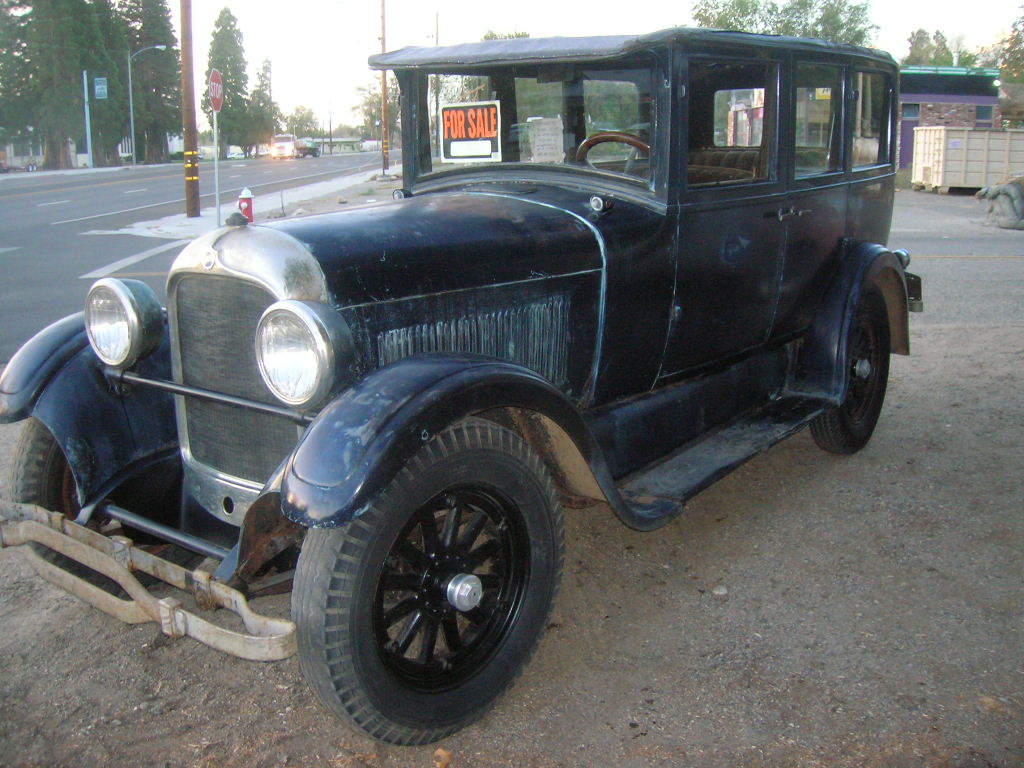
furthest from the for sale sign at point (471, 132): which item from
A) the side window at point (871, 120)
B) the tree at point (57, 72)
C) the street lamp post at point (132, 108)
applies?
the street lamp post at point (132, 108)

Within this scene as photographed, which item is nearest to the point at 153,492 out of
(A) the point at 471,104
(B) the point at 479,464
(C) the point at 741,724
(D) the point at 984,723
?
(B) the point at 479,464

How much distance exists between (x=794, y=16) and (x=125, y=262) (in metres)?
35.3

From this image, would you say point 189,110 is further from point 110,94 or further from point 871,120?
point 110,94

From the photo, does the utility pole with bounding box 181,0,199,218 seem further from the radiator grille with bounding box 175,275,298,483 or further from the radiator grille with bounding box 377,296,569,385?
the radiator grille with bounding box 377,296,569,385

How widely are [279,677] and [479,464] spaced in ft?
3.26

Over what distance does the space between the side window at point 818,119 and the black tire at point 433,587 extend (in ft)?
6.63

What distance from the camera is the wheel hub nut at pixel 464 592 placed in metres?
2.31

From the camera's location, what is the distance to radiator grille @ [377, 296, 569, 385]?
8.13 ft

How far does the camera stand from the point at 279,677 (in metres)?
2.69

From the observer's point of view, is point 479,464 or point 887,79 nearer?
point 479,464

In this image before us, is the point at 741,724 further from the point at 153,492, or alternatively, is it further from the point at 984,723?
the point at 153,492

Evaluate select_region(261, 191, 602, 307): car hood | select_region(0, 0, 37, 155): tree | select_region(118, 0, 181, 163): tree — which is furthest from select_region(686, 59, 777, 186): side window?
select_region(118, 0, 181, 163): tree

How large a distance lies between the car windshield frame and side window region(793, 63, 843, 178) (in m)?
0.85

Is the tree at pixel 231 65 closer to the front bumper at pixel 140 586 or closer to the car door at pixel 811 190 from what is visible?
the car door at pixel 811 190
